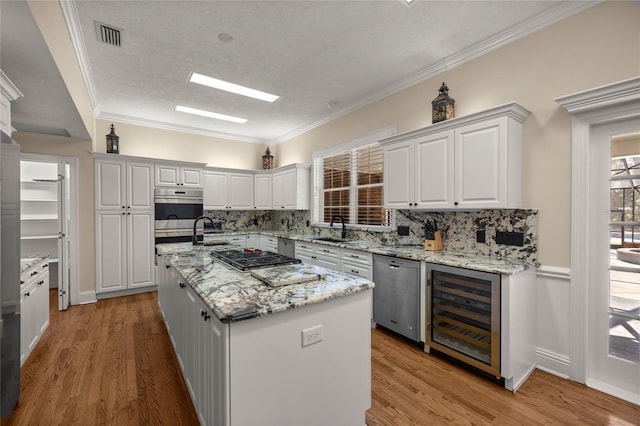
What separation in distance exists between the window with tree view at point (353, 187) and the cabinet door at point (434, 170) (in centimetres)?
86

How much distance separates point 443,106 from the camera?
9.73 feet

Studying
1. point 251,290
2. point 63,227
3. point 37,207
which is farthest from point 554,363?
point 37,207

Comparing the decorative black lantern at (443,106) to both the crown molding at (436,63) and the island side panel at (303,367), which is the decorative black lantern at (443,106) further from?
the island side panel at (303,367)

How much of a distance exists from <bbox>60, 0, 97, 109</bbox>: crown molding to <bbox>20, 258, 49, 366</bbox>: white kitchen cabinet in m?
2.13

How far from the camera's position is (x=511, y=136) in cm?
246

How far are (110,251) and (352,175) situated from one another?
12.9 ft

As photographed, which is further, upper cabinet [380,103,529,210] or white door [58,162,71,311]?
white door [58,162,71,311]

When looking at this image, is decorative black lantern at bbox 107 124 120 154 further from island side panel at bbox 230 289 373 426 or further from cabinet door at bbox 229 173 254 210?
island side panel at bbox 230 289 373 426

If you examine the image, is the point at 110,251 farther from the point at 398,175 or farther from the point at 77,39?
the point at 398,175

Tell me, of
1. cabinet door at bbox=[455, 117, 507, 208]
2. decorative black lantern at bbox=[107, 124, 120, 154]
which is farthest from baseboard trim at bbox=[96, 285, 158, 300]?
cabinet door at bbox=[455, 117, 507, 208]

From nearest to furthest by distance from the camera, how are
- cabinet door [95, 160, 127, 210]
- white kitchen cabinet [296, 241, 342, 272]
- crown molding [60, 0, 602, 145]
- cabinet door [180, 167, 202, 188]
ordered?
crown molding [60, 0, 602, 145] → white kitchen cabinet [296, 241, 342, 272] → cabinet door [95, 160, 127, 210] → cabinet door [180, 167, 202, 188]

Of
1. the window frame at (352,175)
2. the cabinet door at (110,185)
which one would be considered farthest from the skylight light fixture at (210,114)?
the window frame at (352,175)

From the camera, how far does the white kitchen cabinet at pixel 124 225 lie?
14.3 feet

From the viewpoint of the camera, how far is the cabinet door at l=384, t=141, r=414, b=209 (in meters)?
3.17
